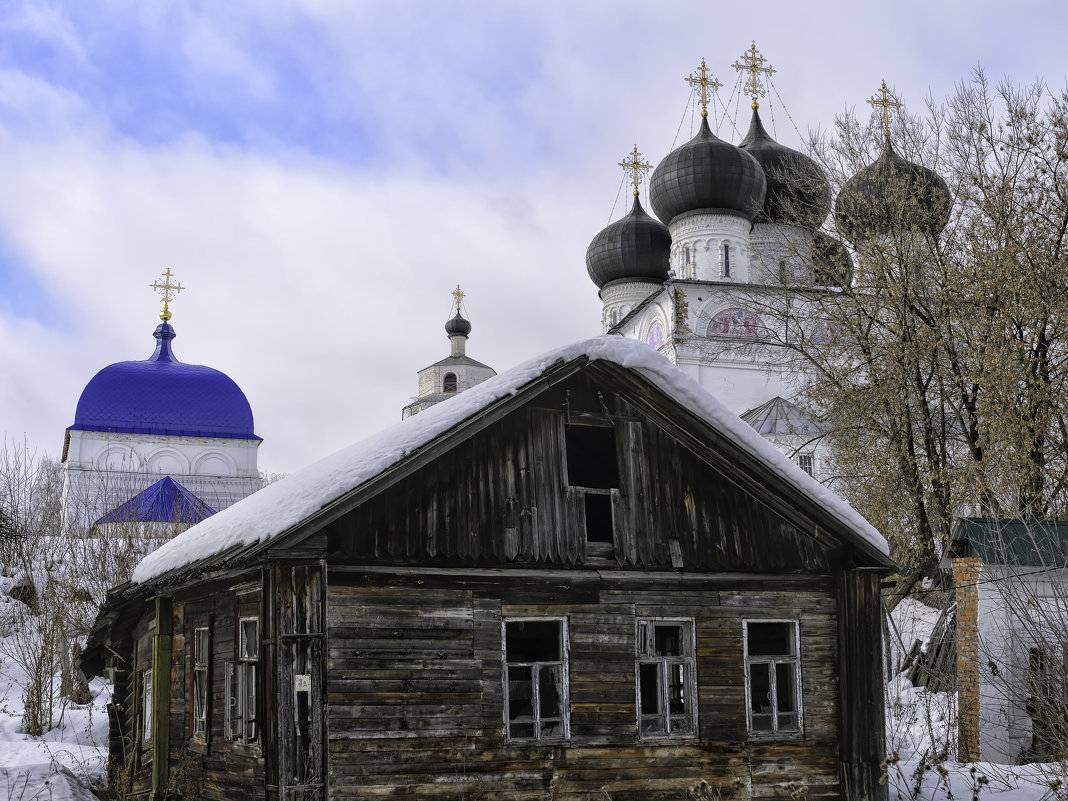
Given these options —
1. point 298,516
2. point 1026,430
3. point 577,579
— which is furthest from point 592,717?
point 1026,430

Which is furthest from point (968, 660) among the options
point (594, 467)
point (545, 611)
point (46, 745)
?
point (46, 745)

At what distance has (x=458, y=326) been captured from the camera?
77625 millimetres

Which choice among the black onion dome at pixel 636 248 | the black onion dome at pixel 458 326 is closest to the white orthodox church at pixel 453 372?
the black onion dome at pixel 458 326

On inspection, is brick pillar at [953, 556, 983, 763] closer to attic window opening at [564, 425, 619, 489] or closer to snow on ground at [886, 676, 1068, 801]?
snow on ground at [886, 676, 1068, 801]

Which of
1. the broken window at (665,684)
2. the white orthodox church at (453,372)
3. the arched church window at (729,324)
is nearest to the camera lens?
the broken window at (665,684)

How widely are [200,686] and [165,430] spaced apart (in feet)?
135

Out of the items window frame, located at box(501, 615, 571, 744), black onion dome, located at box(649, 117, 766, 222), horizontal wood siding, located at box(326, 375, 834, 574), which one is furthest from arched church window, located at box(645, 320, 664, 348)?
window frame, located at box(501, 615, 571, 744)

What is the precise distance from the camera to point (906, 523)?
802 inches

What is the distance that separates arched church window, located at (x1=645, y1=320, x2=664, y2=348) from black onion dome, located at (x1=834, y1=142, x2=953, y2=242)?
18747 mm

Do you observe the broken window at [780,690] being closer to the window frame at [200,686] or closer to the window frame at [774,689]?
the window frame at [774,689]

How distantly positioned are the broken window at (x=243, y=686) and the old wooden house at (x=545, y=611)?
3cm

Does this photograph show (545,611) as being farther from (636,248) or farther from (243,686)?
(636,248)

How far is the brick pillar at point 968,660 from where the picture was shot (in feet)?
41.8

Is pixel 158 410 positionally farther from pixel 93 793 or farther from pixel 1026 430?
pixel 1026 430
